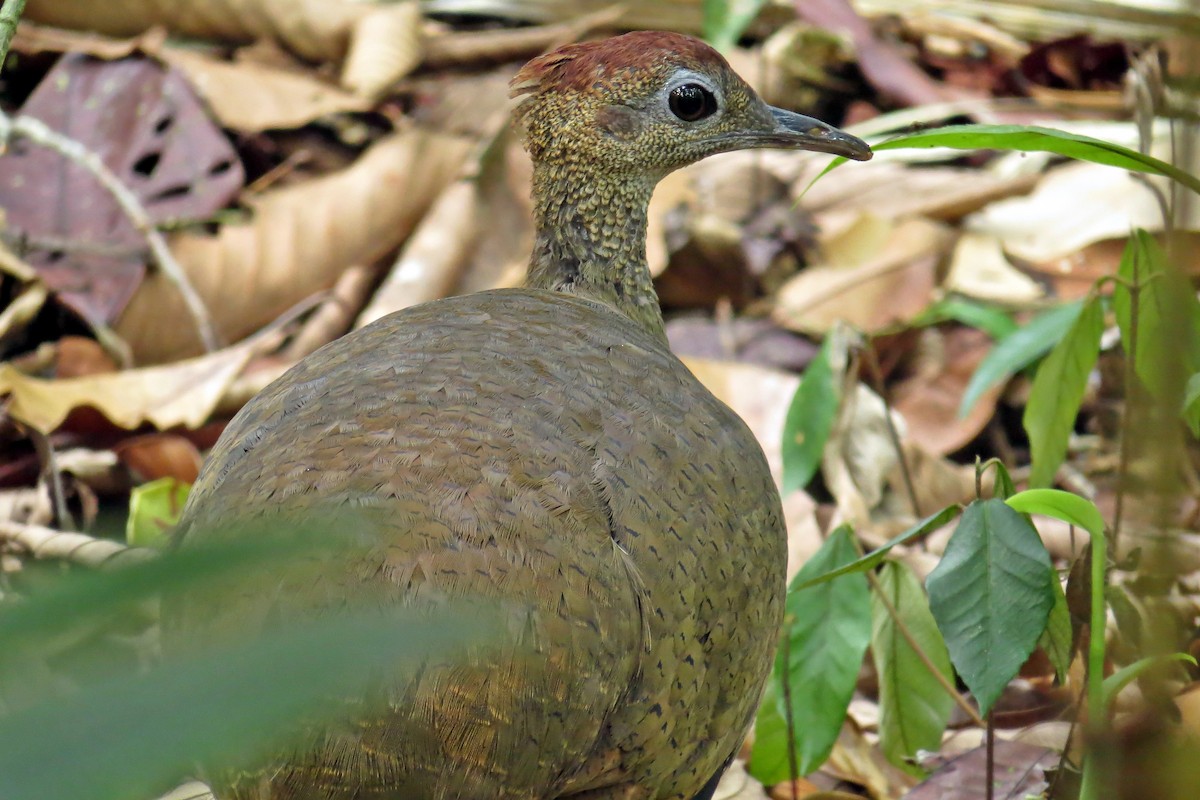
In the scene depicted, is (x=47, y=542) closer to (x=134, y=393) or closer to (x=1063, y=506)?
(x=134, y=393)

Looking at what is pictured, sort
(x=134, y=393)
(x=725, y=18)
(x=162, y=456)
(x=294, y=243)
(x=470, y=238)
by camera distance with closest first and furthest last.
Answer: (x=162, y=456)
(x=134, y=393)
(x=725, y=18)
(x=294, y=243)
(x=470, y=238)

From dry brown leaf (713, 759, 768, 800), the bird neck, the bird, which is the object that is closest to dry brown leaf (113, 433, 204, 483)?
the bird neck

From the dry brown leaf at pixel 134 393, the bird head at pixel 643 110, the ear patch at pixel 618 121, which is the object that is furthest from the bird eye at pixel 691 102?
the dry brown leaf at pixel 134 393

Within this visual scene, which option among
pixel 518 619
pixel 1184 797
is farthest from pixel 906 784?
pixel 1184 797

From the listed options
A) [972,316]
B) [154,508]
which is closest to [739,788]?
[154,508]

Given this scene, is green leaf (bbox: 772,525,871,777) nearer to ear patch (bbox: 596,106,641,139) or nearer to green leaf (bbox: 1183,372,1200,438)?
green leaf (bbox: 1183,372,1200,438)
